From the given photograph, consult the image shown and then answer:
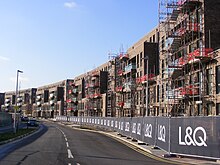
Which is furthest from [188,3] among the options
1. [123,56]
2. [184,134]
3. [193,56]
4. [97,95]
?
[97,95]

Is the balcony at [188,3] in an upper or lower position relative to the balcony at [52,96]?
upper

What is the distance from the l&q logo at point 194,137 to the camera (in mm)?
14758

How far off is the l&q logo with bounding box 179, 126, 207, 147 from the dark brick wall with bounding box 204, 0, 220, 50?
21.0 metres

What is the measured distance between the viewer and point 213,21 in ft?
117

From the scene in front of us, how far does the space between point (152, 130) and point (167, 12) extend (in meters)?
22.7

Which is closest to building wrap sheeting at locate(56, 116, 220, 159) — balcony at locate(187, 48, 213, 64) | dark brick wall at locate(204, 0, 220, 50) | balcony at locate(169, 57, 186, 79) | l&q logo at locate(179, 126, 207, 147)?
l&q logo at locate(179, 126, 207, 147)

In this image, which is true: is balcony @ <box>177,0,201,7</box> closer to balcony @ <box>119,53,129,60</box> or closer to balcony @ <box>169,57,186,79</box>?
balcony @ <box>169,57,186,79</box>

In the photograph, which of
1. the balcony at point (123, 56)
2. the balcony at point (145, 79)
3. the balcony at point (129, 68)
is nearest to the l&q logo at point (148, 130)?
the balcony at point (145, 79)

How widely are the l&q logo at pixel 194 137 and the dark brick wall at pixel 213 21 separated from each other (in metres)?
21.0

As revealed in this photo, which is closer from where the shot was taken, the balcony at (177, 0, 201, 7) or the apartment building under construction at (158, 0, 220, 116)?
the apartment building under construction at (158, 0, 220, 116)

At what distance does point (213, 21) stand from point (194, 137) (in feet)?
75.9

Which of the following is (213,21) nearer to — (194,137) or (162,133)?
(162,133)

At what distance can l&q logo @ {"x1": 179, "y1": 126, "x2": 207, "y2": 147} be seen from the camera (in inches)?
581

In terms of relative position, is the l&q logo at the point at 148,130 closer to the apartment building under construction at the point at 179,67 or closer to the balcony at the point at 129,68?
the apartment building under construction at the point at 179,67
